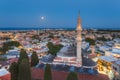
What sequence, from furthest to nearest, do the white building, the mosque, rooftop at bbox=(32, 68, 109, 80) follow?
the white building, the mosque, rooftop at bbox=(32, 68, 109, 80)

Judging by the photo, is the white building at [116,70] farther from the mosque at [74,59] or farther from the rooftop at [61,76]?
the rooftop at [61,76]

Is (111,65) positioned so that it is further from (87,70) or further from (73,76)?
(73,76)

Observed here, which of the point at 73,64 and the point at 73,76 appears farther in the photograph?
the point at 73,64

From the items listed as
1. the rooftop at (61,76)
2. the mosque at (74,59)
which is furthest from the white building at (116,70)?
the rooftop at (61,76)

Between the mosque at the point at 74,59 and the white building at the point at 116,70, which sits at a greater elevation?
the mosque at the point at 74,59

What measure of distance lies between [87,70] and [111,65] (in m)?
9.98

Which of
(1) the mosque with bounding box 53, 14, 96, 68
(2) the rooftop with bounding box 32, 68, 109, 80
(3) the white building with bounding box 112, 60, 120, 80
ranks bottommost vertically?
(3) the white building with bounding box 112, 60, 120, 80

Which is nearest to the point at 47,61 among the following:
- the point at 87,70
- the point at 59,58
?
the point at 59,58

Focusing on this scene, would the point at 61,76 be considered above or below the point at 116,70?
above

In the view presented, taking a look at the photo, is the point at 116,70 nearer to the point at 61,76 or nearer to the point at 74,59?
the point at 74,59

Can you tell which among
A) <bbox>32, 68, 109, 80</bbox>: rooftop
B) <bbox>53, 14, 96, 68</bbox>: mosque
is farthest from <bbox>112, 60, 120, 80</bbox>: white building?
<bbox>32, 68, 109, 80</bbox>: rooftop

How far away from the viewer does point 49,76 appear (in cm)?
1775

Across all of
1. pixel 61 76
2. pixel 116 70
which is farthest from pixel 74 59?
pixel 116 70

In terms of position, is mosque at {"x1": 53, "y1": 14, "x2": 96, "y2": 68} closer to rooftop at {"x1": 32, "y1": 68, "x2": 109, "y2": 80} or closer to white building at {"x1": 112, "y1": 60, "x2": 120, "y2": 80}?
rooftop at {"x1": 32, "y1": 68, "x2": 109, "y2": 80}
